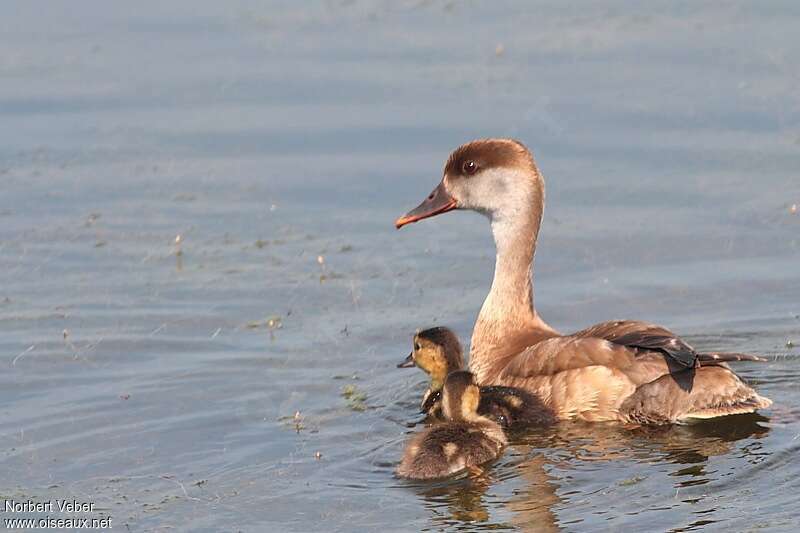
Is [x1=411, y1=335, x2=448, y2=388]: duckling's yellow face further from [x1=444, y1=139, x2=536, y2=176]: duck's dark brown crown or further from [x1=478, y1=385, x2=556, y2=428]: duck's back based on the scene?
[x1=444, y1=139, x2=536, y2=176]: duck's dark brown crown

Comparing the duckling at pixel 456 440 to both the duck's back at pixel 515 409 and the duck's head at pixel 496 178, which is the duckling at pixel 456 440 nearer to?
the duck's back at pixel 515 409

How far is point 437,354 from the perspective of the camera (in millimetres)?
9375

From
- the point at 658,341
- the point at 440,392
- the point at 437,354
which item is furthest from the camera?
the point at 437,354

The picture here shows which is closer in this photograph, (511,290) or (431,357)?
(431,357)

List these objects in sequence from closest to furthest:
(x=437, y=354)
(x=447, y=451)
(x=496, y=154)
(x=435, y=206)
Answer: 1. (x=447, y=451)
2. (x=437, y=354)
3. (x=496, y=154)
4. (x=435, y=206)

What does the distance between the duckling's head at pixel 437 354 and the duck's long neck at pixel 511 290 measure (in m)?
0.24

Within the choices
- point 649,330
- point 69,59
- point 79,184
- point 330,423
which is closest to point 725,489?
point 649,330

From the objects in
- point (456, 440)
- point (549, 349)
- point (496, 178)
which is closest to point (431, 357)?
point (549, 349)

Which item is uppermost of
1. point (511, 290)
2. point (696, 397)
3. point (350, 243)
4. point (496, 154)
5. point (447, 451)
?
point (496, 154)

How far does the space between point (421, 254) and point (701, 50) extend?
4.31 meters

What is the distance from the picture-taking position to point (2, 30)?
15859 millimetres

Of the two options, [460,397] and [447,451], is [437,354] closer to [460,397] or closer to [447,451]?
[460,397]

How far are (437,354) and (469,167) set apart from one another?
1.14m

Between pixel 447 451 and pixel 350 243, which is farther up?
pixel 350 243
